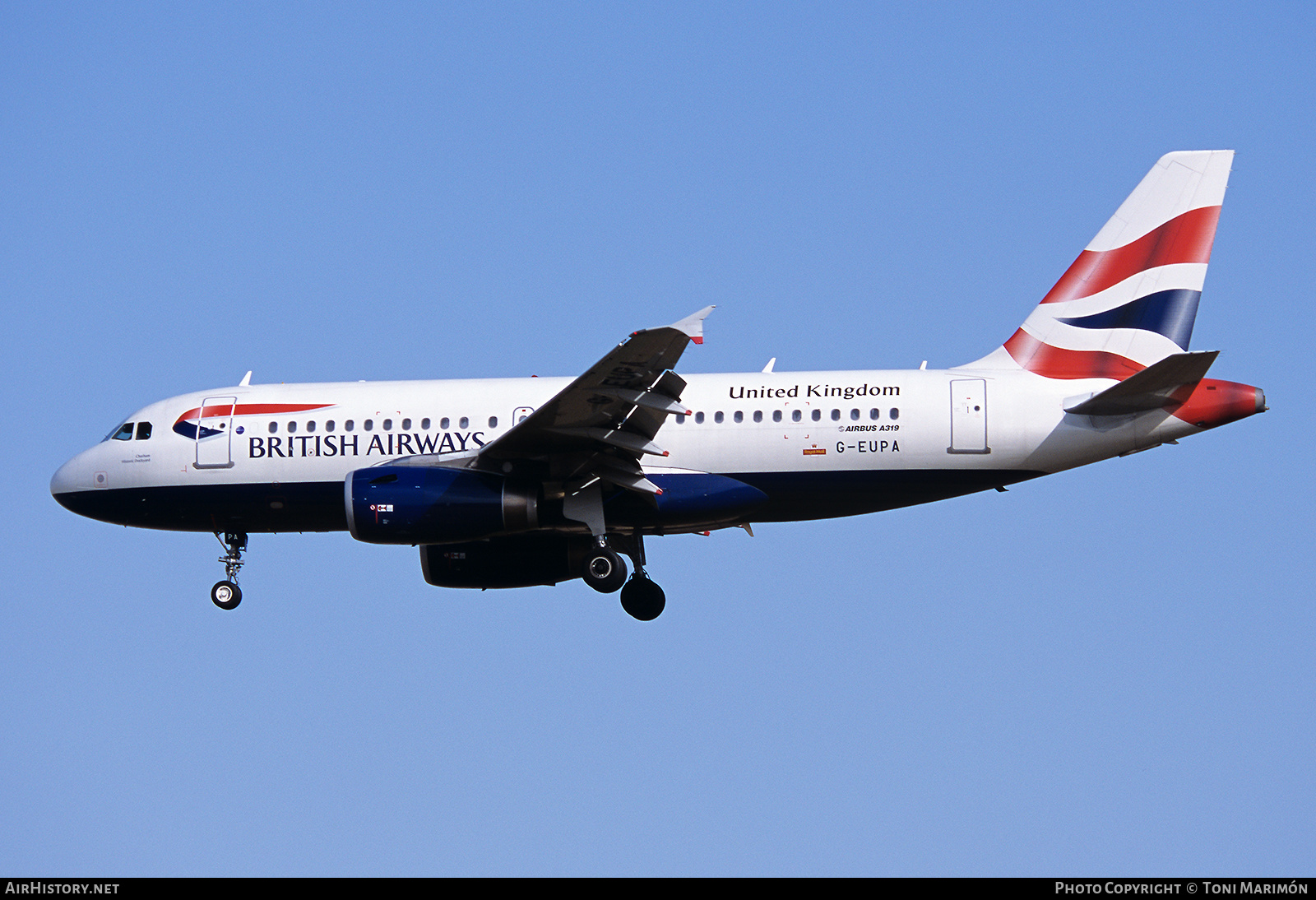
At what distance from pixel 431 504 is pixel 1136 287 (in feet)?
40.5

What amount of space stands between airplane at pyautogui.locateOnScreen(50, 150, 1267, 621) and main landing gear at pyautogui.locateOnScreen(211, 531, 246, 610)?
3 centimetres

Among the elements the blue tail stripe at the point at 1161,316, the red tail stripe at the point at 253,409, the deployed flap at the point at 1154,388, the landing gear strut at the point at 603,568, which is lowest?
the landing gear strut at the point at 603,568

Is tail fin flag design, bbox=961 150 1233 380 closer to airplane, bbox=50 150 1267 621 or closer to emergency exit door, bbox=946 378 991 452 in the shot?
airplane, bbox=50 150 1267 621

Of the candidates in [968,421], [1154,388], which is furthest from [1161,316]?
[968,421]

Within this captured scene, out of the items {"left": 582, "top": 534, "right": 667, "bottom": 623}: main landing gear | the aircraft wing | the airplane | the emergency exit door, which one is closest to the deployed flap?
the airplane

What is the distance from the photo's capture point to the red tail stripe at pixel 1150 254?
2670 centimetres

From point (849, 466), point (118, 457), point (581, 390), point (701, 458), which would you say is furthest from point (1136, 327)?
point (118, 457)

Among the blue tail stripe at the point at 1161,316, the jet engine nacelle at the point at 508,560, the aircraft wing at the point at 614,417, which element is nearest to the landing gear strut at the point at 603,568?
the aircraft wing at the point at 614,417

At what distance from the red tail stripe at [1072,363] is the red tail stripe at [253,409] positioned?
11953 mm

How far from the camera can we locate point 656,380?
2334cm

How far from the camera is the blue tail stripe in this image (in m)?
26.4

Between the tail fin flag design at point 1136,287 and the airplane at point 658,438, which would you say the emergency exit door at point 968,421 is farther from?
the tail fin flag design at point 1136,287

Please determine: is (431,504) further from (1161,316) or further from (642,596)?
(1161,316)

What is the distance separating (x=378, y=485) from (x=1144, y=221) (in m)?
13.7
